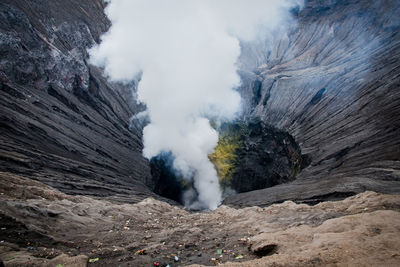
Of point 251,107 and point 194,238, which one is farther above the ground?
point 251,107

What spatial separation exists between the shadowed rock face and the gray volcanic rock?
0.12m

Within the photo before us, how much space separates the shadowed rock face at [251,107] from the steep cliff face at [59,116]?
112mm

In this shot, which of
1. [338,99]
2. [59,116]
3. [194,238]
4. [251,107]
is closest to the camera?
[194,238]

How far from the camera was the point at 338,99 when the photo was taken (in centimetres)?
2573

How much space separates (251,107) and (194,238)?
34.8 meters

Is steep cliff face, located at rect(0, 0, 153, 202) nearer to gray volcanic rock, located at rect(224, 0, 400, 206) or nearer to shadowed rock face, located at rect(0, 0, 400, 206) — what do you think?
shadowed rock face, located at rect(0, 0, 400, 206)

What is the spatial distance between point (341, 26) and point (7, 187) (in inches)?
1872

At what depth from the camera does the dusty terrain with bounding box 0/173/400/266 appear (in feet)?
16.1

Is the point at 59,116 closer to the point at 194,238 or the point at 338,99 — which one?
the point at 194,238

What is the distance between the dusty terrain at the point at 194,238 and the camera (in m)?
4.89

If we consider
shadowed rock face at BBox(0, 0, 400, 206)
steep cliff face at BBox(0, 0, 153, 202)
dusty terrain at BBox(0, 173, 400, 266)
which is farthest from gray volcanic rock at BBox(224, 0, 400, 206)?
steep cliff face at BBox(0, 0, 153, 202)

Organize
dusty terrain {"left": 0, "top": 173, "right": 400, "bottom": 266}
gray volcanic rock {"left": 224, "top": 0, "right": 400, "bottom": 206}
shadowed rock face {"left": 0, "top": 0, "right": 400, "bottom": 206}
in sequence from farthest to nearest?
shadowed rock face {"left": 0, "top": 0, "right": 400, "bottom": 206} < gray volcanic rock {"left": 224, "top": 0, "right": 400, "bottom": 206} < dusty terrain {"left": 0, "top": 173, "right": 400, "bottom": 266}

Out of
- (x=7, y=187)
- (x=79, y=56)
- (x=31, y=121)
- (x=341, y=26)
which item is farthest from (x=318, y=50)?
(x=7, y=187)

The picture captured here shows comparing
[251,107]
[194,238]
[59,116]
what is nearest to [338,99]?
[251,107]
